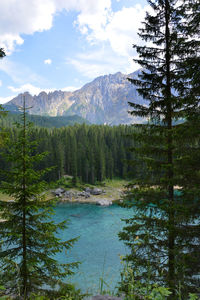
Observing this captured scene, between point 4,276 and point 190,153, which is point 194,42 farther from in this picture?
point 4,276

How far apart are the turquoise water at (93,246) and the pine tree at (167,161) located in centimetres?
320

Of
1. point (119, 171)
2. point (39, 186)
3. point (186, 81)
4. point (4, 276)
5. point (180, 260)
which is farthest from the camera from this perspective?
point (119, 171)

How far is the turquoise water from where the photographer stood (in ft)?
56.3

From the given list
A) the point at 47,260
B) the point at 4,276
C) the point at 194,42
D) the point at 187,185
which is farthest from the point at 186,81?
the point at 4,276

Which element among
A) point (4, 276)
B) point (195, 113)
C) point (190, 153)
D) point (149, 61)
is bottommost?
point (4, 276)

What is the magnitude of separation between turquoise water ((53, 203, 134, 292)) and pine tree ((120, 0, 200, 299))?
3.20 meters

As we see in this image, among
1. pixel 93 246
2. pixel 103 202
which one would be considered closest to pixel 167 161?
pixel 93 246

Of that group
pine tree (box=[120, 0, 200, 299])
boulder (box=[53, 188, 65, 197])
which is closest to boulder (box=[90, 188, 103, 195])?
boulder (box=[53, 188, 65, 197])

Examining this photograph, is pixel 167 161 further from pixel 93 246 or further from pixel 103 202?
pixel 103 202

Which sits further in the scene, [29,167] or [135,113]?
[135,113]

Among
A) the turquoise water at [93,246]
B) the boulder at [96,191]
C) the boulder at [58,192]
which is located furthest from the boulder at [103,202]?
the boulder at [58,192]

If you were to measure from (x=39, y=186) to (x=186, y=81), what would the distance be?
22.8ft

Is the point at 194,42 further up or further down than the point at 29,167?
further up

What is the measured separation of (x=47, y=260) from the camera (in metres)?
6.96
